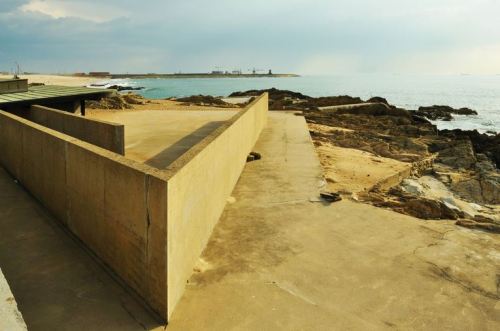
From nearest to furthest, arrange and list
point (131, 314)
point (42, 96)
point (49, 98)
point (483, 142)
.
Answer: point (131, 314) < point (49, 98) < point (42, 96) < point (483, 142)

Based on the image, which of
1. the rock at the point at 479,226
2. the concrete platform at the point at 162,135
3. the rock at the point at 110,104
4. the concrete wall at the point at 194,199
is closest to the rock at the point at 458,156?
the concrete platform at the point at 162,135

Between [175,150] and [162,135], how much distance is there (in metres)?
2.58

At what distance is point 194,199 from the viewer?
16.0 feet

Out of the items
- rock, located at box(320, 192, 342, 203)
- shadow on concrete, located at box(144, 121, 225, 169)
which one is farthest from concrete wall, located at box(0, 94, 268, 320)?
shadow on concrete, located at box(144, 121, 225, 169)

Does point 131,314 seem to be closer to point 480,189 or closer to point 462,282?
point 462,282

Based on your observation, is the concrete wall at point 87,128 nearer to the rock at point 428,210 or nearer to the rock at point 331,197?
the rock at point 331,197

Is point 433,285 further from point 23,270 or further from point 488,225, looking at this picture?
point 23,270

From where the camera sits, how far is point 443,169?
16.0 m

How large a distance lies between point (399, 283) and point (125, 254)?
310cm

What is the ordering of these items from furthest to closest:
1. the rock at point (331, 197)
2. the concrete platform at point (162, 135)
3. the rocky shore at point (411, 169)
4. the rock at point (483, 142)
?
the rock at point (483, 142) → the concrete platform at point (162, 135) → the rocky shore at point (411, 169) → the rock at point (331, 197)

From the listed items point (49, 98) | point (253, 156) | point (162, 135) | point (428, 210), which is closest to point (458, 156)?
point (253, 156)

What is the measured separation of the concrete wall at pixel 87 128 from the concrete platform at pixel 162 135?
2.89 feet

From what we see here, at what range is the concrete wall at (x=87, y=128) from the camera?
7957mm

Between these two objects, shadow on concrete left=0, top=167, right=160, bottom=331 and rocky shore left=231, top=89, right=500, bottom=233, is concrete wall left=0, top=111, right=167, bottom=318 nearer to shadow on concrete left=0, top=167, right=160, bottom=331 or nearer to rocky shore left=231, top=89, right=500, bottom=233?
shadow on concrete left=0, top=167, right=160, bottom=331
